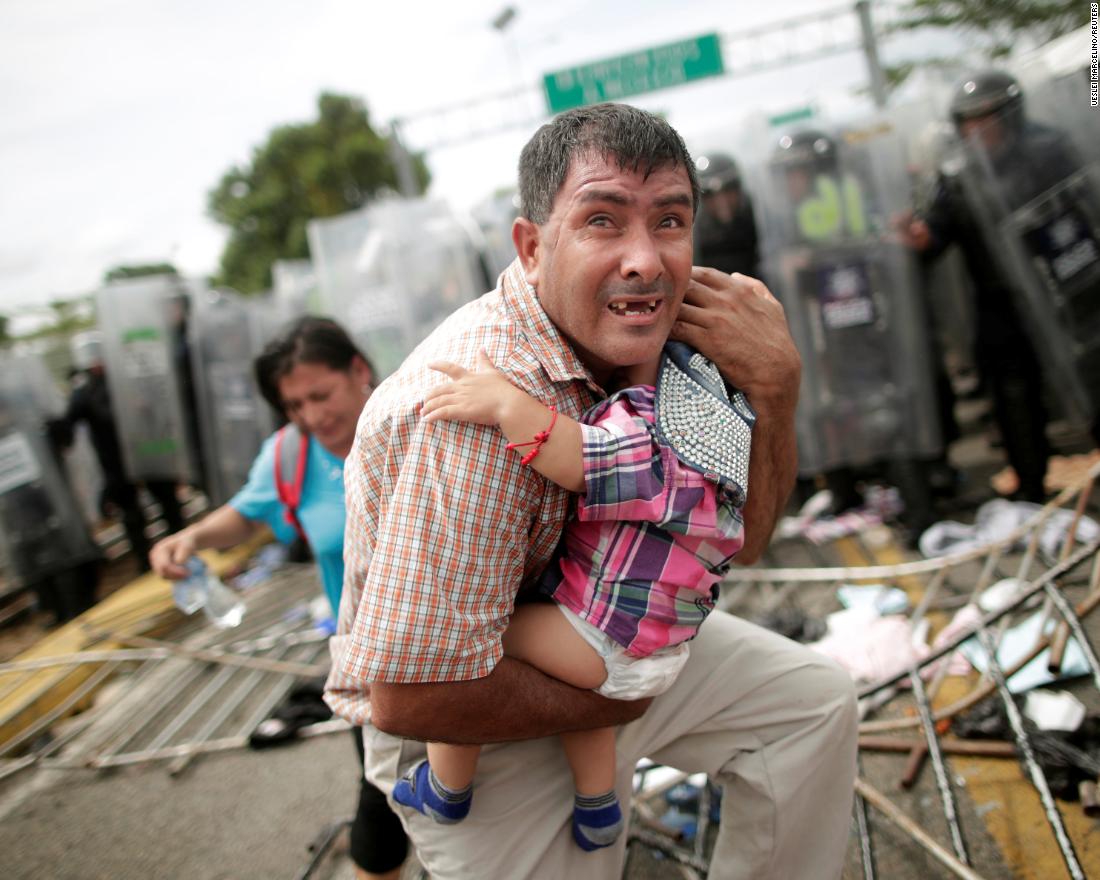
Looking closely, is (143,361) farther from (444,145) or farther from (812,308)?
(444,145)

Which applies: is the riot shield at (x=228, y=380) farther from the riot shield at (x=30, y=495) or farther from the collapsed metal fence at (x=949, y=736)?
the collapsed metal fence at (x=949, y=736)

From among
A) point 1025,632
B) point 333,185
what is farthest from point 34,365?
point 333,185

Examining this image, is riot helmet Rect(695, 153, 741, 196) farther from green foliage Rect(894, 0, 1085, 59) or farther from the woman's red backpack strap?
green foliage Rect(894, 0, 1085, 59)

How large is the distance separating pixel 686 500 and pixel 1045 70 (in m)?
5.21

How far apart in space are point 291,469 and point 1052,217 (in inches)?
152

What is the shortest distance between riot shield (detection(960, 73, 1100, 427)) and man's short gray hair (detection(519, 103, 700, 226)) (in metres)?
3.35

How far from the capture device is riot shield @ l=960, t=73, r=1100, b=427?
3.71m

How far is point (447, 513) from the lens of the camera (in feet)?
3.86

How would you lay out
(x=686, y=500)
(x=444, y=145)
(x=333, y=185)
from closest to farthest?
(x=686, y=500) < (x=444, y=145) < (x=333, y=185)

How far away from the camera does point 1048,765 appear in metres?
2.23

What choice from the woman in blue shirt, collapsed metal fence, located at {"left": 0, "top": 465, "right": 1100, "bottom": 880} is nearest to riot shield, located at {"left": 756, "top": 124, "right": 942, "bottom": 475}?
collapsed metal fence, located at {"left": 0, "top": 465, "right": 1100, "bottom": 880}

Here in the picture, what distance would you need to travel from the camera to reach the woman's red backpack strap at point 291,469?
2.25 metres

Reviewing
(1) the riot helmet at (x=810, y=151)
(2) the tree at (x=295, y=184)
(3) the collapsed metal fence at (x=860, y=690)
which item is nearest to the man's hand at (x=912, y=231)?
(1) the riot helmet at (x=810, y=151)

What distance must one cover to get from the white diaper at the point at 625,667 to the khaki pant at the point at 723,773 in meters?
0.31
